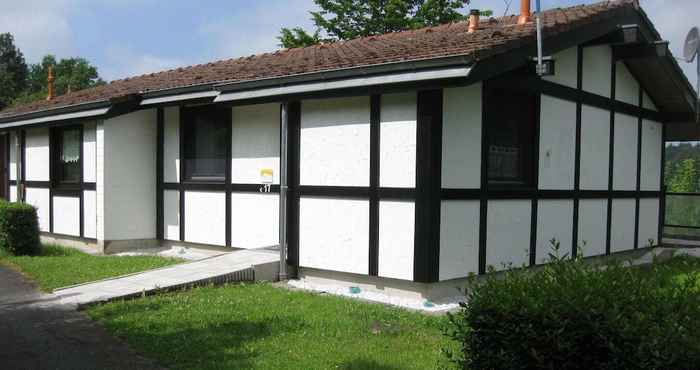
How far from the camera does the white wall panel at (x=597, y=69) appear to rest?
35.0ft

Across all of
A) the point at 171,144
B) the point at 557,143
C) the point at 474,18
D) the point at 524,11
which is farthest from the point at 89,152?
the point at 557,143

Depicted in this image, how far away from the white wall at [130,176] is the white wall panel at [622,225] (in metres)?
8.99

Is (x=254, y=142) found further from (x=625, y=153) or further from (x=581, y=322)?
(x=581, y=322)

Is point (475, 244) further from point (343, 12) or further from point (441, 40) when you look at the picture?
point (343, 12)

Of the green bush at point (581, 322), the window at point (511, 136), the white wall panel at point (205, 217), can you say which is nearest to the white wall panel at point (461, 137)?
the window at point (511, 136)

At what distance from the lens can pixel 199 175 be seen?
38.3 feet

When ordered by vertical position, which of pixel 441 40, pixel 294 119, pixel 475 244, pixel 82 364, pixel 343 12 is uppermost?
pixel 343 12

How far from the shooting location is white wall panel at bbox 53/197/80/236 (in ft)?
43.2

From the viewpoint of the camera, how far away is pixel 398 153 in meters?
8.11

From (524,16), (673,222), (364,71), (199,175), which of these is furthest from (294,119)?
(673,222)

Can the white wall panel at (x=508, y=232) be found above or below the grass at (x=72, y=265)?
above

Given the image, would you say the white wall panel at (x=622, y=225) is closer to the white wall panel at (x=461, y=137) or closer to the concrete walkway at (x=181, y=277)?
the white wall panel at (x=461, y=137)

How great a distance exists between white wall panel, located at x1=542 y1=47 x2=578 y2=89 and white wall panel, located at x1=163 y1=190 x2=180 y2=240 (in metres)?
7.22

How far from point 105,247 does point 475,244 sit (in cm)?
736
